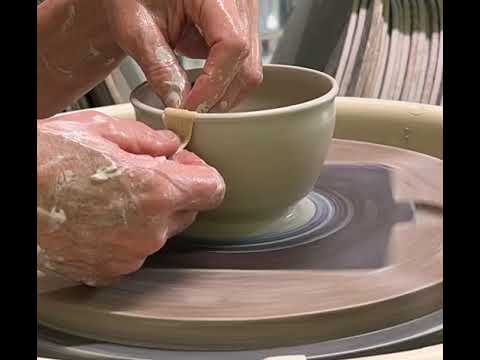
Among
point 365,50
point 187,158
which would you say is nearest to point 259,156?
point 187,158

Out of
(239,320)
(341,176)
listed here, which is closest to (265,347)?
(239,320)

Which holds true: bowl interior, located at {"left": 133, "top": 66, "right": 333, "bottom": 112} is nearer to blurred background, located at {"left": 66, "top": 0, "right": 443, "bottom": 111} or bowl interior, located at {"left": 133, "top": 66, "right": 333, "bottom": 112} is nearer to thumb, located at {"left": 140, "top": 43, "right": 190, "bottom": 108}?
thumb, located at {"left": 140, "top": 43, "right": 190, "bottom": 108}

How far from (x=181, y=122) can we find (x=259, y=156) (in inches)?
4.3

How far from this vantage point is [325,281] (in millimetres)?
888

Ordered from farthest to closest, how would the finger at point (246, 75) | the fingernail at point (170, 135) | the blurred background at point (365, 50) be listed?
the blurred background at point (365, 50) → the finger at point (246, 75) → the fingernail at point (170, 135)

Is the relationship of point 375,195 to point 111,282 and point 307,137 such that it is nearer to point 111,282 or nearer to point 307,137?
point 307,137

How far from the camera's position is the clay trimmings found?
36.7 inches

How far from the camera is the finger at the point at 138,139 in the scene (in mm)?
873

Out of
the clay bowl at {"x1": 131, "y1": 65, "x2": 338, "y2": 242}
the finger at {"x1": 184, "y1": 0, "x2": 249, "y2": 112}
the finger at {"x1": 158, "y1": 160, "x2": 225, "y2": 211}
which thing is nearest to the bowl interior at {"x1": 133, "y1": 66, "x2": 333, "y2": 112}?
the clay bowl at {"x1": 131, "y1": 65, "x2": 338, "y2": 242}

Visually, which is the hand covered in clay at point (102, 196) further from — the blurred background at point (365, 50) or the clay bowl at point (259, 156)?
the blurred background at point (365, 50)

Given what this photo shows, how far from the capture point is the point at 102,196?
0.82m

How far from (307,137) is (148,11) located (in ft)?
0.97

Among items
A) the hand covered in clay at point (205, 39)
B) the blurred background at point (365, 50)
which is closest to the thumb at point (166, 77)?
the hand covered in clay at point (205, 39)

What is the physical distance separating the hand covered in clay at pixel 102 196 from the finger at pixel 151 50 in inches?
4.9
